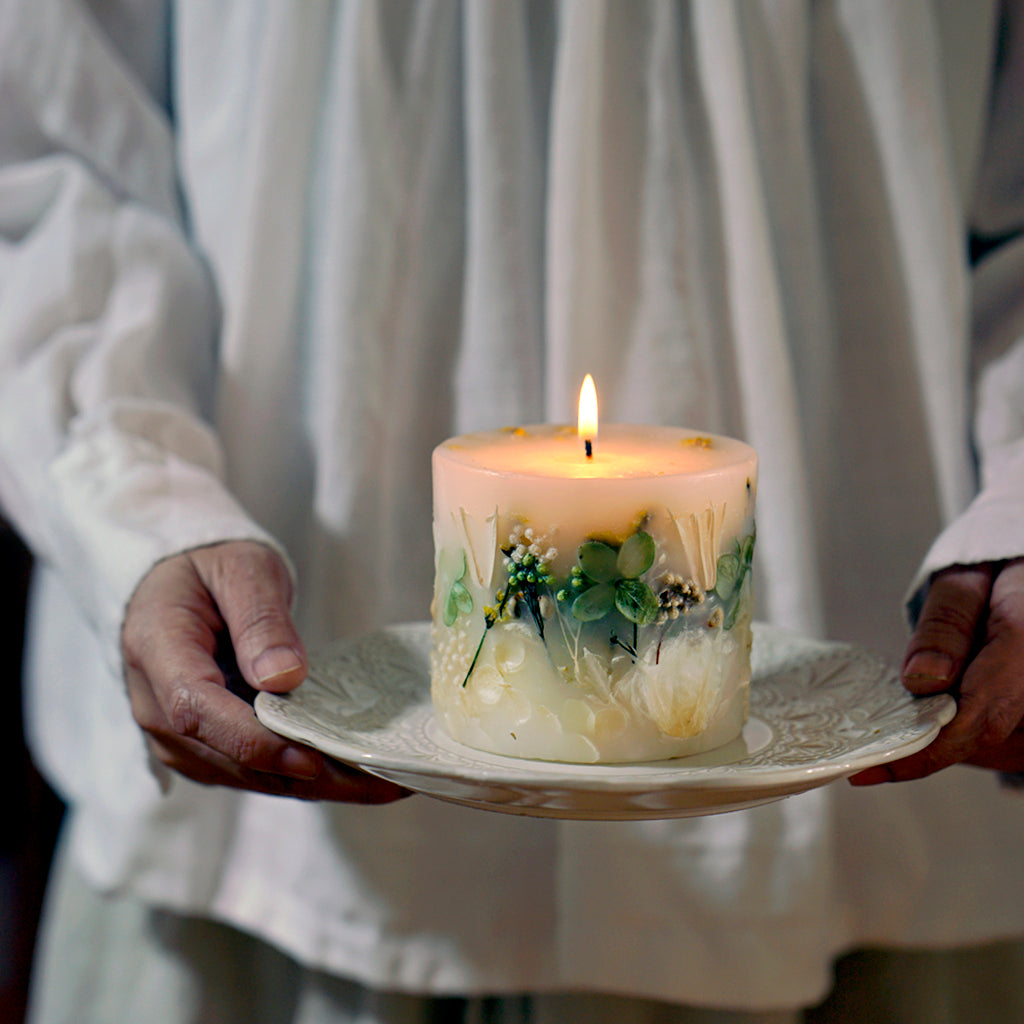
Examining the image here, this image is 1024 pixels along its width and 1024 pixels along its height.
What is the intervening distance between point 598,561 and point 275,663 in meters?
0.14

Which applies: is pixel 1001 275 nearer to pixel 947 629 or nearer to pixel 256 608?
pixel 947 629

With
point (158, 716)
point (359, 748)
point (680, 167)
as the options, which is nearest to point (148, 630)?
point (158, 716)

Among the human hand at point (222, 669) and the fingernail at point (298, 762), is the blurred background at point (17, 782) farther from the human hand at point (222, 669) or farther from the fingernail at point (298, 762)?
the fingernail at point (298, 762)

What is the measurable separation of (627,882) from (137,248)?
1.65ft

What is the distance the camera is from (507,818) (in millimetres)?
651

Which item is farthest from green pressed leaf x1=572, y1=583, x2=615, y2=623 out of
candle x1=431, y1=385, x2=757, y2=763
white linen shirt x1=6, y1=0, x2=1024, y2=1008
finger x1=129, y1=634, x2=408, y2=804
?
white linen shirt x1=6, y1=0, x2=1024, y2=1008

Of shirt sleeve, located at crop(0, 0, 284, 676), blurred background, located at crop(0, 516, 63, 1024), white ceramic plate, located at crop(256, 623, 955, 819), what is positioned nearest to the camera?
white ceramic plate, located at crop(256, 623, 955, 819)

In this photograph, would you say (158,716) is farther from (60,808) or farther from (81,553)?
(60,808)

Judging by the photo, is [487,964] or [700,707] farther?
[487,964]

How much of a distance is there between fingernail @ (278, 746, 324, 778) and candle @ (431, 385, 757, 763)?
0.06 metres

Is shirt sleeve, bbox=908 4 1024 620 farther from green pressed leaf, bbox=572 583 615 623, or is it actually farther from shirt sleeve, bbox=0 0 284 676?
shirt sleeve, bbox=0 0 284 676

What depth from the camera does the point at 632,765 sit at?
403 mm

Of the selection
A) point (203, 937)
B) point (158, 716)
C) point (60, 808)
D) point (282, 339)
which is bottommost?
point (60, 808)

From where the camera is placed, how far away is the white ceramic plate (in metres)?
0.33
